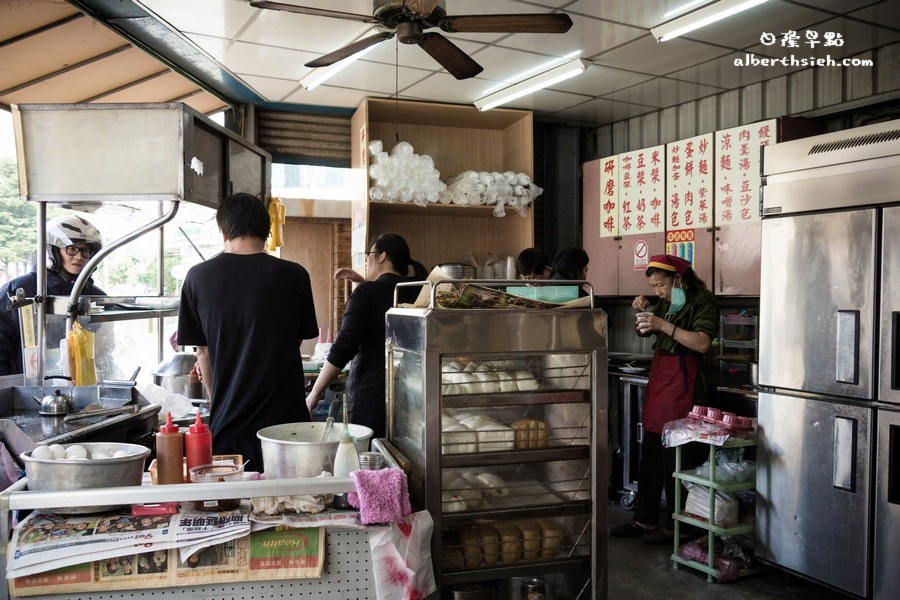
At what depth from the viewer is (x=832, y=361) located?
3295 mm

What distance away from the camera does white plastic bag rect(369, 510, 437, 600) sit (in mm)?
1755

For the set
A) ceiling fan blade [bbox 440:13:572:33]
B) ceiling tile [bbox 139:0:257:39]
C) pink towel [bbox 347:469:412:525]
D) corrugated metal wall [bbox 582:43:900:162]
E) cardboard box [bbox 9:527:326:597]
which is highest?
ceiling tile [bbox 139:0:257:39]

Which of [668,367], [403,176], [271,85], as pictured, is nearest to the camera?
[668,367]

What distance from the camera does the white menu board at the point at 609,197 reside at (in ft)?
18.9

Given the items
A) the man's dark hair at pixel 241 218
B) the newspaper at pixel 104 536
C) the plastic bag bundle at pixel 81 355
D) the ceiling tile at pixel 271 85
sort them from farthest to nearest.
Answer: the ceiling tile at pixel 271 85 → the plastic bag bundle at pixel 81 355 → the man's dark hair at pixel 241 218 → the newspaper at pixel 104 536

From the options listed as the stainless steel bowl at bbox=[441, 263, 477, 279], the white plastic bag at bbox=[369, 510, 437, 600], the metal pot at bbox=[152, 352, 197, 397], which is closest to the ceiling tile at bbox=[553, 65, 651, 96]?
the stainless steel bowl at bbox=[441, 263, 477, 279]

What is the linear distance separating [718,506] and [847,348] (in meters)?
1.11

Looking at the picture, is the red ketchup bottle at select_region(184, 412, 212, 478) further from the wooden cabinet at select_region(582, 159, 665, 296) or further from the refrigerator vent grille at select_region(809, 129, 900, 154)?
the wooden cabinet at select_region(582, 159, 665, 296)

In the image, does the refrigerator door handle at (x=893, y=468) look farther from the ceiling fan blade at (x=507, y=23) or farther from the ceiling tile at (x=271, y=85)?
the ceiling tile at (x=271, y=85)

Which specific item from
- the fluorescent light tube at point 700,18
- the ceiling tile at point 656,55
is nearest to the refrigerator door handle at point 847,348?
the fluorescent light tube at point 700,18

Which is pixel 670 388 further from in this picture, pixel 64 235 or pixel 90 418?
pixel 64 235

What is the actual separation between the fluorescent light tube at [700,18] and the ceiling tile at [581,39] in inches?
6.6

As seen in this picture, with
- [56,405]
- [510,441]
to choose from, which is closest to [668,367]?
[510,441]

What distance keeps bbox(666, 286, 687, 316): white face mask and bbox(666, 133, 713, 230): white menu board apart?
1041 mm
